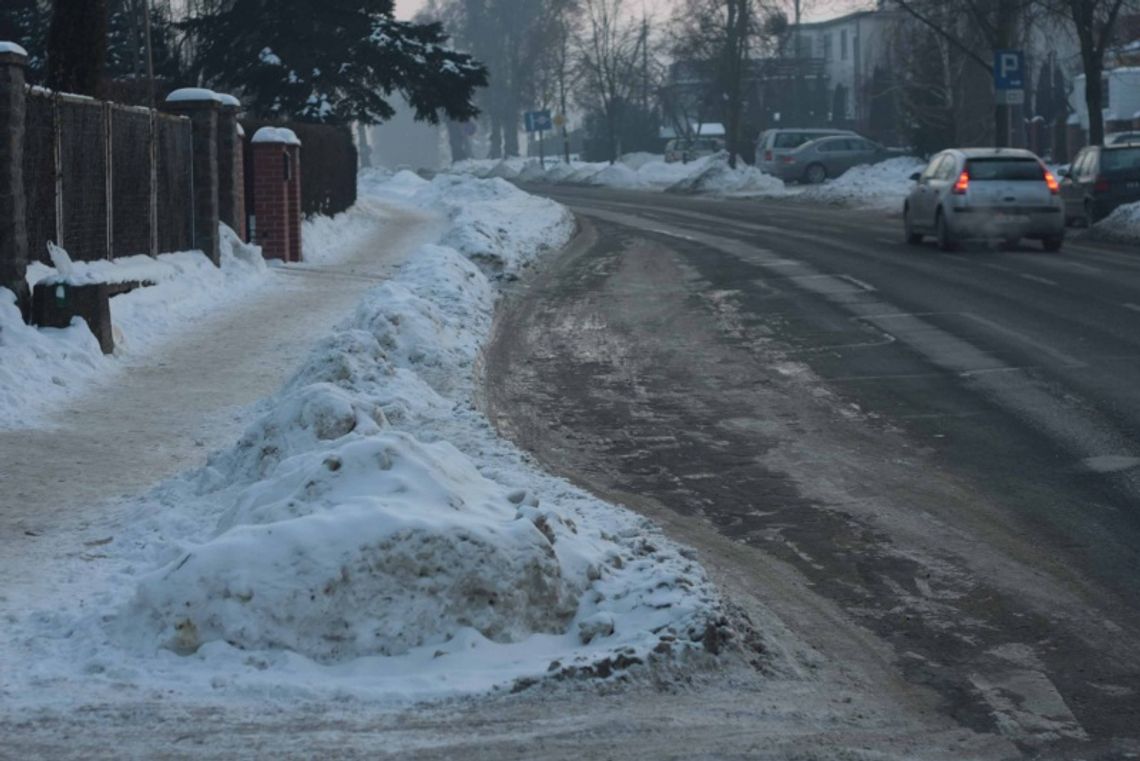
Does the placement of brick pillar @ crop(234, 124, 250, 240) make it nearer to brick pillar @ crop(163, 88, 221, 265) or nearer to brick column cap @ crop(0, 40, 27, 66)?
brick pillar @ crop(163, 88, 221, 265)

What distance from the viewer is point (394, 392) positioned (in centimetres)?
1061

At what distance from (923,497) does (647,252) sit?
17491 mm

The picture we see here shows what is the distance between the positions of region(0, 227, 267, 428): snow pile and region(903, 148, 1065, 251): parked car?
10110mm

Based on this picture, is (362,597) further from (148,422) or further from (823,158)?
(823,158)

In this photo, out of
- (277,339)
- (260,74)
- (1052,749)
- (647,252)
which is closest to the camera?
(1052,749)

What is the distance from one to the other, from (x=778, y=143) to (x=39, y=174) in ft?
145

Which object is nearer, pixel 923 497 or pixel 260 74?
pixel 923 497

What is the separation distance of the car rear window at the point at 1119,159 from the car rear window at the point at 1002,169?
19.0 feet

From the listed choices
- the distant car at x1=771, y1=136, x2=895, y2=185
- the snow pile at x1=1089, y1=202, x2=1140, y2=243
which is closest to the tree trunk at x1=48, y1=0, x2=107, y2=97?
the snow pile at x1=1089, y1=202, x2=1140, y2=243

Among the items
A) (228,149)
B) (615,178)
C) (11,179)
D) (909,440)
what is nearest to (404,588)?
(909,440)

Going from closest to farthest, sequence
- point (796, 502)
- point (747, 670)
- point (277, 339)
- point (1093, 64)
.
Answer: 1. point (747, 670)
2. point (796, 502)
3. point (277, 339)
4. point (1093, 64)

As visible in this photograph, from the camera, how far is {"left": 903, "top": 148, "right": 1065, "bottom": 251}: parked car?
2402 cm

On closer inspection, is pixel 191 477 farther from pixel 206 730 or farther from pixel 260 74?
pixel 260 74

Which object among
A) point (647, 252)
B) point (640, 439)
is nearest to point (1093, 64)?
point (647, 252)
